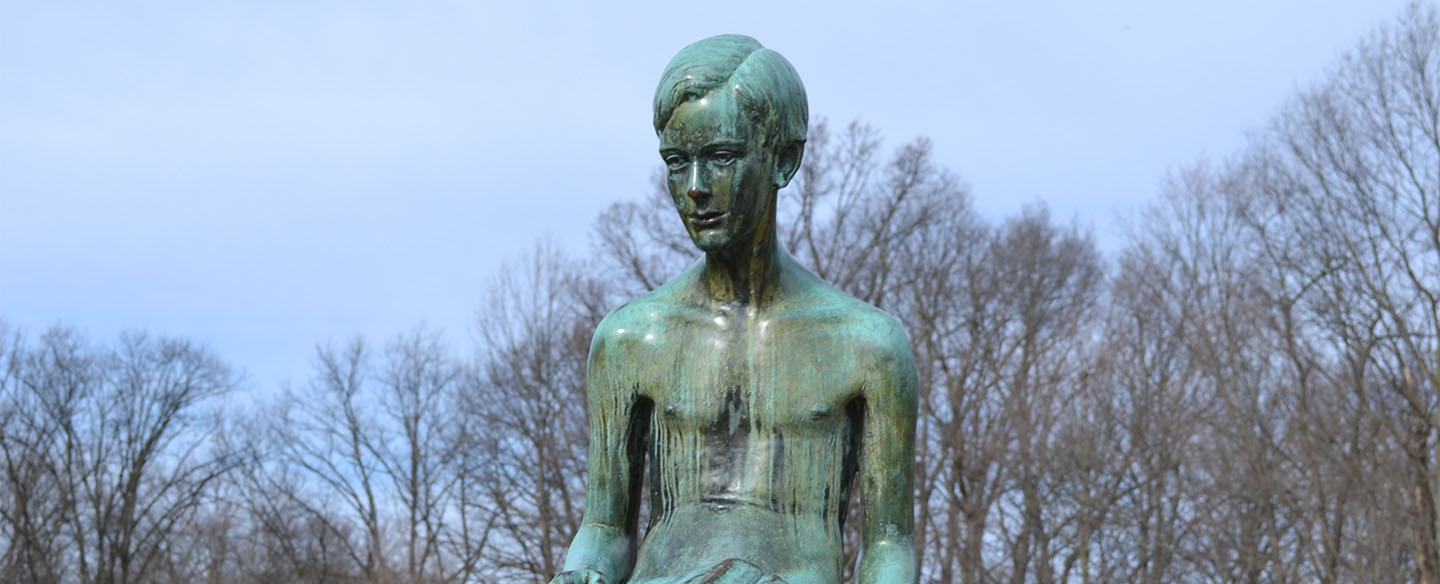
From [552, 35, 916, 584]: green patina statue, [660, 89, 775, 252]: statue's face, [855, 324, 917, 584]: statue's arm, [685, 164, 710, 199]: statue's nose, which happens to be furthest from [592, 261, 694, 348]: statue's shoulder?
[855, 324, 917, 584]: statue's arm

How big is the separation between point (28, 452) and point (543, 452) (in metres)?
13.0

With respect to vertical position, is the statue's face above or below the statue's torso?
above

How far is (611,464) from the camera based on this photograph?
4969 millimetres

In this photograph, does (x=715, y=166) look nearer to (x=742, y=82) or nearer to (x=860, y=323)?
(x=742, y=82)

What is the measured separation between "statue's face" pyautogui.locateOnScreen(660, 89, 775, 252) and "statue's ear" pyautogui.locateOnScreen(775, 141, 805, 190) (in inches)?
3.3

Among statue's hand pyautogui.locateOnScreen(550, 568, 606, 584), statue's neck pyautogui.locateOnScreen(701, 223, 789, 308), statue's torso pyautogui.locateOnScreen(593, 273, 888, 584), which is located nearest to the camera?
statue's hand pyautogui.locateOnScreen(550, 568, 606, 584)

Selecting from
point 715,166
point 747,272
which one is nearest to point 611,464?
point 747,272

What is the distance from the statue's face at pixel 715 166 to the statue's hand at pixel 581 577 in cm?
86

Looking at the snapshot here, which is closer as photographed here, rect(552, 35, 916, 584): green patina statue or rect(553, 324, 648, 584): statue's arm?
rect(552, 35, 916, 584): green patina statue

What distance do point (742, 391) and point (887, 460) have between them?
414 mm

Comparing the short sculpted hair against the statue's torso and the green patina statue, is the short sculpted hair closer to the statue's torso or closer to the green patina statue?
the green patina statue

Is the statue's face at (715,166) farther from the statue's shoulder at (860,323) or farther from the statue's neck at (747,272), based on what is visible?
the statue's shoulder at (860,323)

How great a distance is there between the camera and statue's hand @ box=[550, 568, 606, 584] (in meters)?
4.61

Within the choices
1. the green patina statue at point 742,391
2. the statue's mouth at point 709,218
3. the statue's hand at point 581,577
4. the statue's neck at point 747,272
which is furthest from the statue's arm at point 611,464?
the statue's mouth at point 709,218
